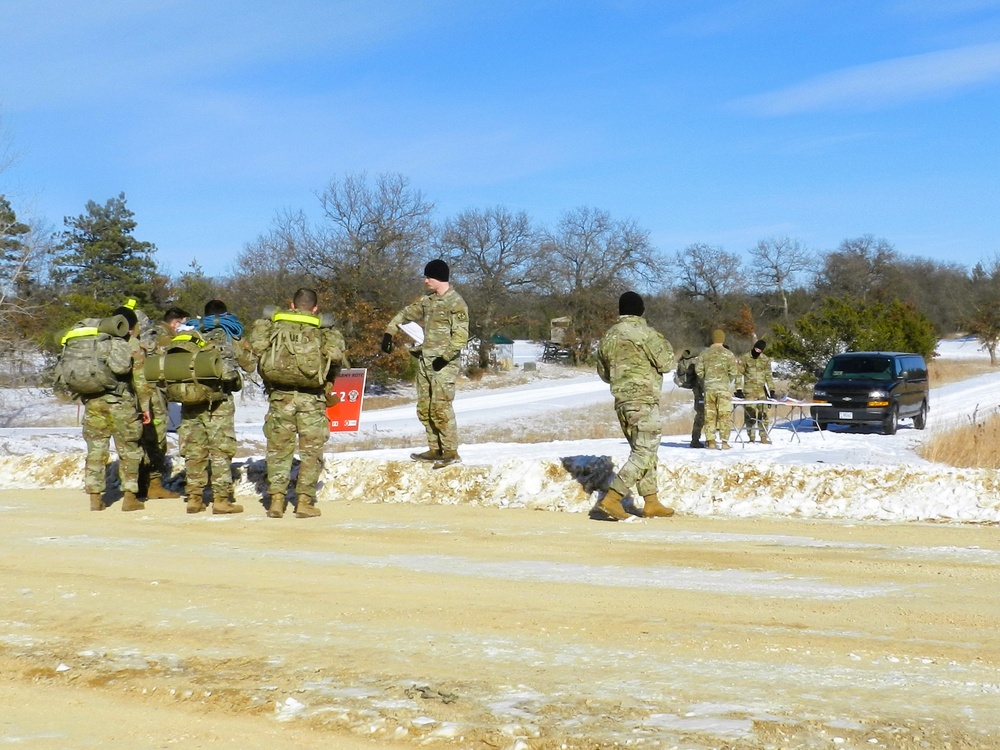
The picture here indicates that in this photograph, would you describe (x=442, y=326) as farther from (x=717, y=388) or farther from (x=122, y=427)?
(x=717, y=388)

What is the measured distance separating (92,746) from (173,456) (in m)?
10.1

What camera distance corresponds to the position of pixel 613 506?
10.6 metres

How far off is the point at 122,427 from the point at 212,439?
1.17 m

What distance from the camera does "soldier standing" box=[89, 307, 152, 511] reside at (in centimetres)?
1180

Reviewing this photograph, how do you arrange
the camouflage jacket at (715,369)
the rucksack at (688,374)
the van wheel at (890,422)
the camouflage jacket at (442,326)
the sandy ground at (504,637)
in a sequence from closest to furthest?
the sandy ground at (504,637)
the camouflage jacket at (442,326)
the camouflage jacket at (715,369)
the rucksack at (688,374)
the van wheel at (890,422)

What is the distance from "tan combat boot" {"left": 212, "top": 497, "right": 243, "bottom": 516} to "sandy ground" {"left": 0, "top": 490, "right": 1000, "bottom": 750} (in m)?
1.28

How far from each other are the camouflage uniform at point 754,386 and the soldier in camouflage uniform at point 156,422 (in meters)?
12.1

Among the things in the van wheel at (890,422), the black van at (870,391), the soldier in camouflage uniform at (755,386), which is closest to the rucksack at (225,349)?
the soldier in camouflage uniform at (755,386)

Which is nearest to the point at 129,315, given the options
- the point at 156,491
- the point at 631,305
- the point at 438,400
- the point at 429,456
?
the point at 156,491

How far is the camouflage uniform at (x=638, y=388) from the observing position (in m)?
10.6

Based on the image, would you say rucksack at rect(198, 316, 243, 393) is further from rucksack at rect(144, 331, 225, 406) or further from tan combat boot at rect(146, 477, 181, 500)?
tan combat boot at rect(146, 477, 181, 500)

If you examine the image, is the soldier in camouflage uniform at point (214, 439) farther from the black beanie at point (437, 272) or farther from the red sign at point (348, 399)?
the red sign at point (348, 399)

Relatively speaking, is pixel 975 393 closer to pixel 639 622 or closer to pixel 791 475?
pixel 791 475

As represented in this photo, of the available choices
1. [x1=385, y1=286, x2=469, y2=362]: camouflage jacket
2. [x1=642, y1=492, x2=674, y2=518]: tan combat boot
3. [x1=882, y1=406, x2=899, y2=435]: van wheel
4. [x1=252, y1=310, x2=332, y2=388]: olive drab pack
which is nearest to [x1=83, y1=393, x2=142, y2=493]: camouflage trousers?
[x1=252, y1=310, x2=332, y2=388]: olive drab pack
